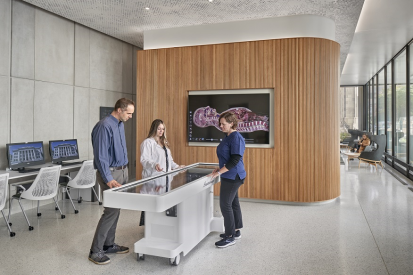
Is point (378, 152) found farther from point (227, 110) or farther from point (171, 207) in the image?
point (171, 207)

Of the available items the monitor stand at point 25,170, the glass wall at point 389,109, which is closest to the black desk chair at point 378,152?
the glass wall at point 389,109

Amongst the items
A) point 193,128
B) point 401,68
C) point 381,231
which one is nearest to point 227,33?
point 193,128

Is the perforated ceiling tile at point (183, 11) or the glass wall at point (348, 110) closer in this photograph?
the perforated ceiling tile at point (183, 11)

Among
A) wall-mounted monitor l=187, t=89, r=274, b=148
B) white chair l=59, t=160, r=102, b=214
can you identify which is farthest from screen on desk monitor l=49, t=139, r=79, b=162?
wall-mounted monitor l=187, t=89, r=274, b=148

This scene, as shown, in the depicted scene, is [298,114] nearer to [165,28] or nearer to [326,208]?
[326,208]

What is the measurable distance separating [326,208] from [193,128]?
2863mm

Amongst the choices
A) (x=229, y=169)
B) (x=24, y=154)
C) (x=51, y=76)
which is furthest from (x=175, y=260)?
(x=51, y=76)

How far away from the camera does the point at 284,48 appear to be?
6.04 meters

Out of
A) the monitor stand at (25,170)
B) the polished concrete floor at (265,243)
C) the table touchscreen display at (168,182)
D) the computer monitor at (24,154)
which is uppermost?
the computer monitor at (24,154)

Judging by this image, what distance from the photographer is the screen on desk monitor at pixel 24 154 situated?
528 cm

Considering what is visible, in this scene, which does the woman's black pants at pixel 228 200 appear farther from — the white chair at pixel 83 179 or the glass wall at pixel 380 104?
the glass wall at pixel 380 104

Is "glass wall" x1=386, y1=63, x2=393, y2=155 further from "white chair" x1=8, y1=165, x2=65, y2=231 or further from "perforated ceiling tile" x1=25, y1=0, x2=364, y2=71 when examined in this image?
"white chair" x1=8, y1=165, x2=65, y2=231

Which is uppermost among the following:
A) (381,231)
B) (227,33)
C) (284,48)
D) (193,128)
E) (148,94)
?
(227,33)

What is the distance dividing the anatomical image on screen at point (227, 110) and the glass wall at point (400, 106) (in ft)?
17.3
